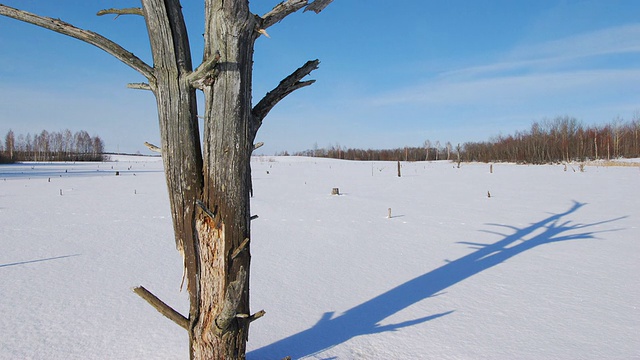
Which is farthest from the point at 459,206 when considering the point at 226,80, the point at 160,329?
the point at 226,80

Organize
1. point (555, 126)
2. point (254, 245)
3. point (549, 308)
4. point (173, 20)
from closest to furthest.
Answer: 1. point (173, 20)
2. point (549, 308)
3. point (254, 245)
4. point (555, 126)

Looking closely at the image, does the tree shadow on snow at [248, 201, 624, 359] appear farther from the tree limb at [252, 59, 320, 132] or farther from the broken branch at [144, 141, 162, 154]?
the tree limb at [252, 59, 320, 132]

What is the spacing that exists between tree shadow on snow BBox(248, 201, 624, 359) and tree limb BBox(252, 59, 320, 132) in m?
1.97

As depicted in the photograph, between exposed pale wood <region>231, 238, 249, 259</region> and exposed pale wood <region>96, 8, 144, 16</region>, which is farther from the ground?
exposed pale wood <region>96, 8, 144, 16</region>

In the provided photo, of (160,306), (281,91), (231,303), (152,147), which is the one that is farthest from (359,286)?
(152,147)

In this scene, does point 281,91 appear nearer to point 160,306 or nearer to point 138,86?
point 138,86

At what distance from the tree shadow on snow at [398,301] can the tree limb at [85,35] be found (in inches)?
91.6

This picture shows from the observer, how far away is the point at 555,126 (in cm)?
6056

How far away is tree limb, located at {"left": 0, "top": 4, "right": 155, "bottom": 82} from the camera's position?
2.13 metres

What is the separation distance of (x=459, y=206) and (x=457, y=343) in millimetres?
9727

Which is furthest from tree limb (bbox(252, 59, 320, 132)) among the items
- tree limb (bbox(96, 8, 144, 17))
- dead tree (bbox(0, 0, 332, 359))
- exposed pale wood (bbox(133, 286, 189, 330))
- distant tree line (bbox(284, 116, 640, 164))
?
distant tree line (bbox(284, 116, 640, 164))

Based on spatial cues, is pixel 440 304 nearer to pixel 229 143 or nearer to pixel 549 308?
pixel 549 308

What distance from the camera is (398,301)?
437 cm

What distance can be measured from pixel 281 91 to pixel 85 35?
3.81ft
